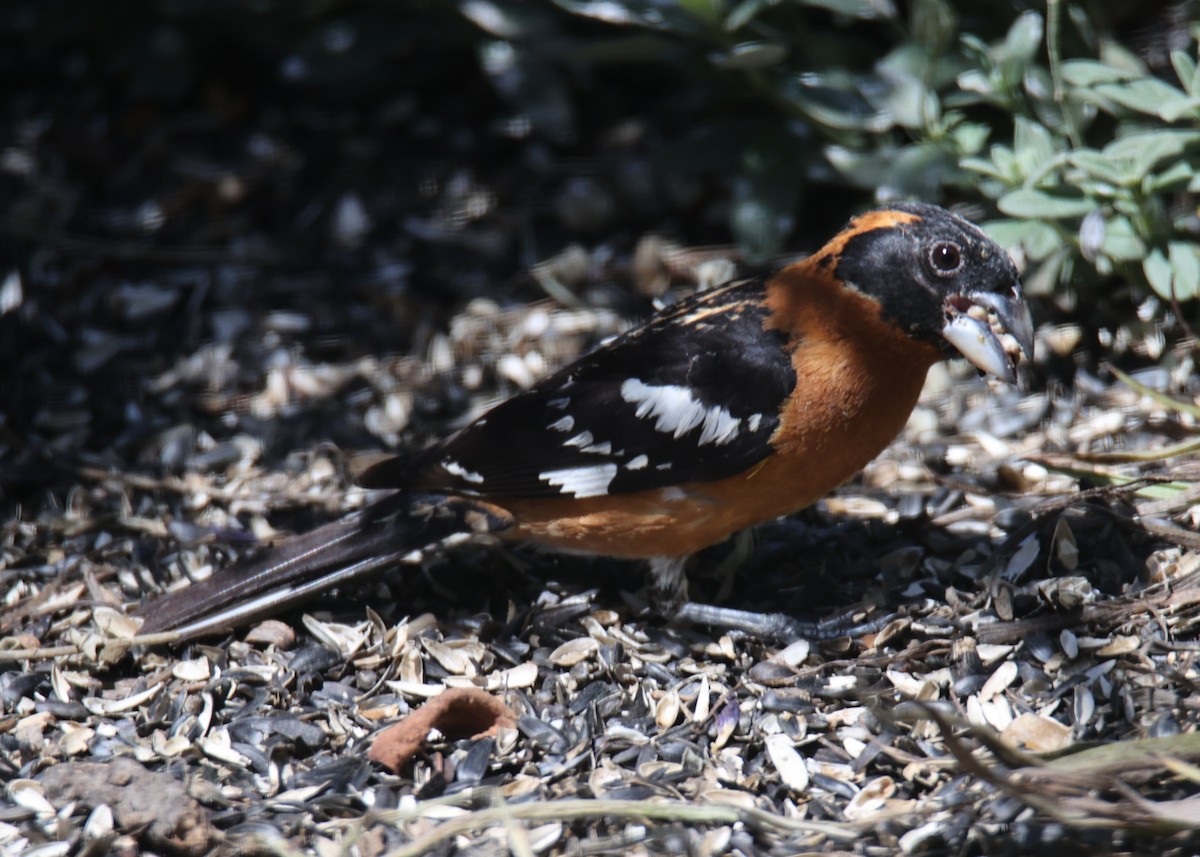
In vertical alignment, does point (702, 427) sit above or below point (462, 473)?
above

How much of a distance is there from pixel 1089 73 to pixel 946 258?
3.43 ft

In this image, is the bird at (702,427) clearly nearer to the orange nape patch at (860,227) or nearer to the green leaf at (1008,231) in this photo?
the orange nape patch at (860,227)

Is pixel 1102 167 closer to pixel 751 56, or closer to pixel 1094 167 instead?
pixel 1094 167

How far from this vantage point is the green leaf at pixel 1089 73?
4.17 meters

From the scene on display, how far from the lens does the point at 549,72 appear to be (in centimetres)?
546

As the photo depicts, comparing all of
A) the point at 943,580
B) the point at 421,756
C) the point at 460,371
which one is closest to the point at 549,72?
the point at 460,371

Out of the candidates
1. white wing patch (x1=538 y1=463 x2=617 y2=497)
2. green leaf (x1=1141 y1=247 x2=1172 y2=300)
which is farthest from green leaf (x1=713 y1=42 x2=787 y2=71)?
white wing patch (x1=538 y1=463 x2=617 y2=497)

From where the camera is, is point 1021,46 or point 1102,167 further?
point 1021,46

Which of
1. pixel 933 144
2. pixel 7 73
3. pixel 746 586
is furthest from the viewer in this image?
pixel 7 73

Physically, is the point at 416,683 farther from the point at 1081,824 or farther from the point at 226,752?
the point at 1081,824

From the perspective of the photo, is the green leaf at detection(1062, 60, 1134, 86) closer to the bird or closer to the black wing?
the bird

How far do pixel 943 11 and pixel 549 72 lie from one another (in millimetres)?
1731

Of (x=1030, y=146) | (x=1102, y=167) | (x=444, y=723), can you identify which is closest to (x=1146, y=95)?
(x=1102, y=167)

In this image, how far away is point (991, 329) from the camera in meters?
3.65
